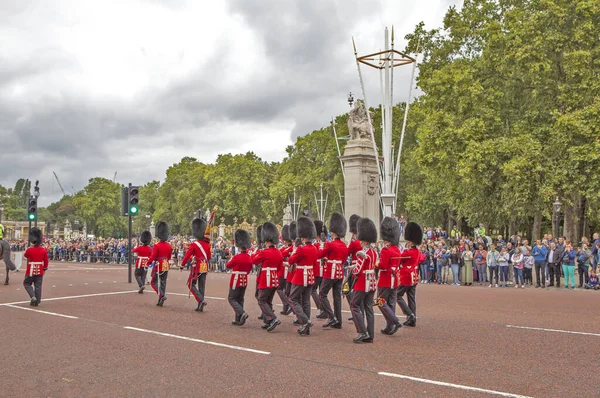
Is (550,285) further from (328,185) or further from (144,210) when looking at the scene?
(144,210)

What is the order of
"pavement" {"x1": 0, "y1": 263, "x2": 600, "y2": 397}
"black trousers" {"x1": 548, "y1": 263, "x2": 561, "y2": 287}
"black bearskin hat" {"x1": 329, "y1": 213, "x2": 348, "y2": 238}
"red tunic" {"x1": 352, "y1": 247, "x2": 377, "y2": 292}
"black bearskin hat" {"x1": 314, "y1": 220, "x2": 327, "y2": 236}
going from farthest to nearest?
"black trousers" {"x1": 548, "y1": 263, "x2": 561, "y2": 287}, "black bearskin hat" {"x1": 314, "y1": 220, "x2": 327, "y2": 236}, "black bearskin hat" {"x1": 329, "y1": 213, "x2": 348, "y2": 238}, "red tunic" {"x1": 352, "y1": 247, "x2": 377, "y2": 292}, "pavement" {"x1": 0, "y1": 263, "x2": 600, "y2": 397}

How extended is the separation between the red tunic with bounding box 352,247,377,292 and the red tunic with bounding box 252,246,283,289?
1650 mm

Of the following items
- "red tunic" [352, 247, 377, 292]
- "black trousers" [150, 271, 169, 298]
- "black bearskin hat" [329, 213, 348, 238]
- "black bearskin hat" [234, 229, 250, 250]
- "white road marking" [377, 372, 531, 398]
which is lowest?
"white road marking" [377, 372, 531, 398]

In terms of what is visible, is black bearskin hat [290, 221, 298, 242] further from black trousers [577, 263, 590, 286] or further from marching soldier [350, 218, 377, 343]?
black trousers [577, 263, 590, 286]

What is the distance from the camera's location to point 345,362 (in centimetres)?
775

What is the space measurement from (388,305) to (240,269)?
282 cm

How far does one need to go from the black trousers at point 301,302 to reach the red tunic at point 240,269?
1.10m

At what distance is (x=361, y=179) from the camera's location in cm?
2778

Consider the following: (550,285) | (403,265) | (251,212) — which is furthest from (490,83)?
(251,212)

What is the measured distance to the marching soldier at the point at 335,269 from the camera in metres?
10.7

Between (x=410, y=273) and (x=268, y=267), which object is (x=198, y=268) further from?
(x=410, y=273)

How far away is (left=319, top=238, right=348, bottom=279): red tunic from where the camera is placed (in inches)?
422

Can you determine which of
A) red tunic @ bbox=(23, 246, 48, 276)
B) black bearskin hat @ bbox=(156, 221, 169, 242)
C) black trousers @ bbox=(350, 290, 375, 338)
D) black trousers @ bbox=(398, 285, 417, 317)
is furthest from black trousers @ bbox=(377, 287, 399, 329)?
red tunic @ bbox=(23, 246, 48, 276)

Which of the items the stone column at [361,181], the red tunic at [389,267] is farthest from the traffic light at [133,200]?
the red tunic at [389,267]
